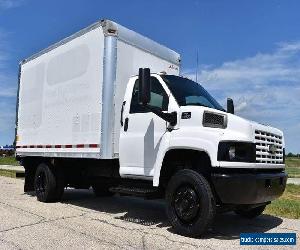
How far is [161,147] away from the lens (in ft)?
22.9

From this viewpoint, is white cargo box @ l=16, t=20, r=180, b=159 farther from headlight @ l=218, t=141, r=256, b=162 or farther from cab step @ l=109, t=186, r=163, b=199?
headlight @ l=218, t=141, r=256, b=162

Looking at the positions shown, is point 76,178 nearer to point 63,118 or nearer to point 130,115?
point 63,118

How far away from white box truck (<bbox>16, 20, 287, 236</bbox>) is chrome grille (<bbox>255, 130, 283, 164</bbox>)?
0.05 feet

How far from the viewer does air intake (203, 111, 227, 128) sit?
640 cm

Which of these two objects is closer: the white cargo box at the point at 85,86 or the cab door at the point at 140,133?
the cab door at the point at 140,133

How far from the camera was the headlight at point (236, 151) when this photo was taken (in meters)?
6.04

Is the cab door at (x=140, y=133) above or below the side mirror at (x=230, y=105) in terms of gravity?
below

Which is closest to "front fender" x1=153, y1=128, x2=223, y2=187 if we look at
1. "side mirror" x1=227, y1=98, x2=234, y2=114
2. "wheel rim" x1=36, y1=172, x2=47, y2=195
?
"side mirror" x1=227, y1=98, x2=234, y2=114

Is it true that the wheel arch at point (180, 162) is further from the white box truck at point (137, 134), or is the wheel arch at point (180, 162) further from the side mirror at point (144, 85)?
the side mirror at point (144, 85)

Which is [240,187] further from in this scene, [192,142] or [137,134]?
[137,134]

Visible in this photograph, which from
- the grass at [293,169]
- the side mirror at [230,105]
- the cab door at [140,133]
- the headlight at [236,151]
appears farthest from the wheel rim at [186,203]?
the side mirror at [230,105]

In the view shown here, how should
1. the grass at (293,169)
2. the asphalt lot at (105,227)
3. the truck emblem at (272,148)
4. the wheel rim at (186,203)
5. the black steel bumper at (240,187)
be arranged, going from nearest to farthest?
the asphalt lot at (105,227) < the black steel bumper at (240,187) < the wheel rim at (186,203) < the truck emblem at (272,148) < the grass at (293,169)

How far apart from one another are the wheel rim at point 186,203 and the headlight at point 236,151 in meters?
0.73

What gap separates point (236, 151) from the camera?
6.11 metres
